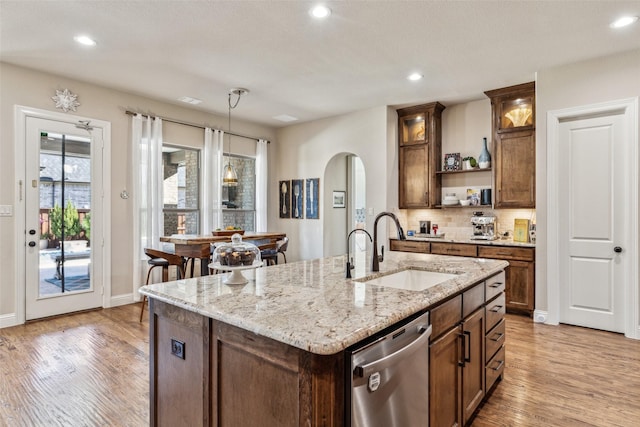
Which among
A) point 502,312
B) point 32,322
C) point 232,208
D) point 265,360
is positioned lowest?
point 32,322

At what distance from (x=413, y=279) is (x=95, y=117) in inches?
179

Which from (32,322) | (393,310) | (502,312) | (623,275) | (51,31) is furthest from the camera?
(32,322)

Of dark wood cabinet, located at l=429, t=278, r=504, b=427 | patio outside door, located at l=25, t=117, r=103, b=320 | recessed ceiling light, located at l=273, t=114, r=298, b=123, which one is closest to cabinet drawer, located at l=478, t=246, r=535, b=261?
dark wood cabinet, located at l=429, t=278, r=504, b=427

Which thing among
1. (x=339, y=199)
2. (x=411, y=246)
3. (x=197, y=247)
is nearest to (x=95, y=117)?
(x=197, y=247)

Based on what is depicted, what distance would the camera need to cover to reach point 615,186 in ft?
12.2

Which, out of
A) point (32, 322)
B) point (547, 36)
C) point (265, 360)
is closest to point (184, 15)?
point (265, 360)

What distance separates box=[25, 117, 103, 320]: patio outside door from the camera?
4.13 meters

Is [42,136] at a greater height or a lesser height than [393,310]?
greater

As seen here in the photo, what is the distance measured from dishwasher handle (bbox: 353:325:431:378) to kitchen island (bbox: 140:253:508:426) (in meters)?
0.07

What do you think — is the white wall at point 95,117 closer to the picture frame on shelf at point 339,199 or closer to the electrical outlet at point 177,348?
the picture frame on shelf at point 339,199

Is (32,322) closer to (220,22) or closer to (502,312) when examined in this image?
(220,22)

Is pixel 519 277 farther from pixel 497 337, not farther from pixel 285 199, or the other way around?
pixel 285 199

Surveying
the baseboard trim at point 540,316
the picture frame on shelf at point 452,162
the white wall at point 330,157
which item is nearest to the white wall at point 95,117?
the white wall at point 330,157

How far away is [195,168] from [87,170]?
161 cm
